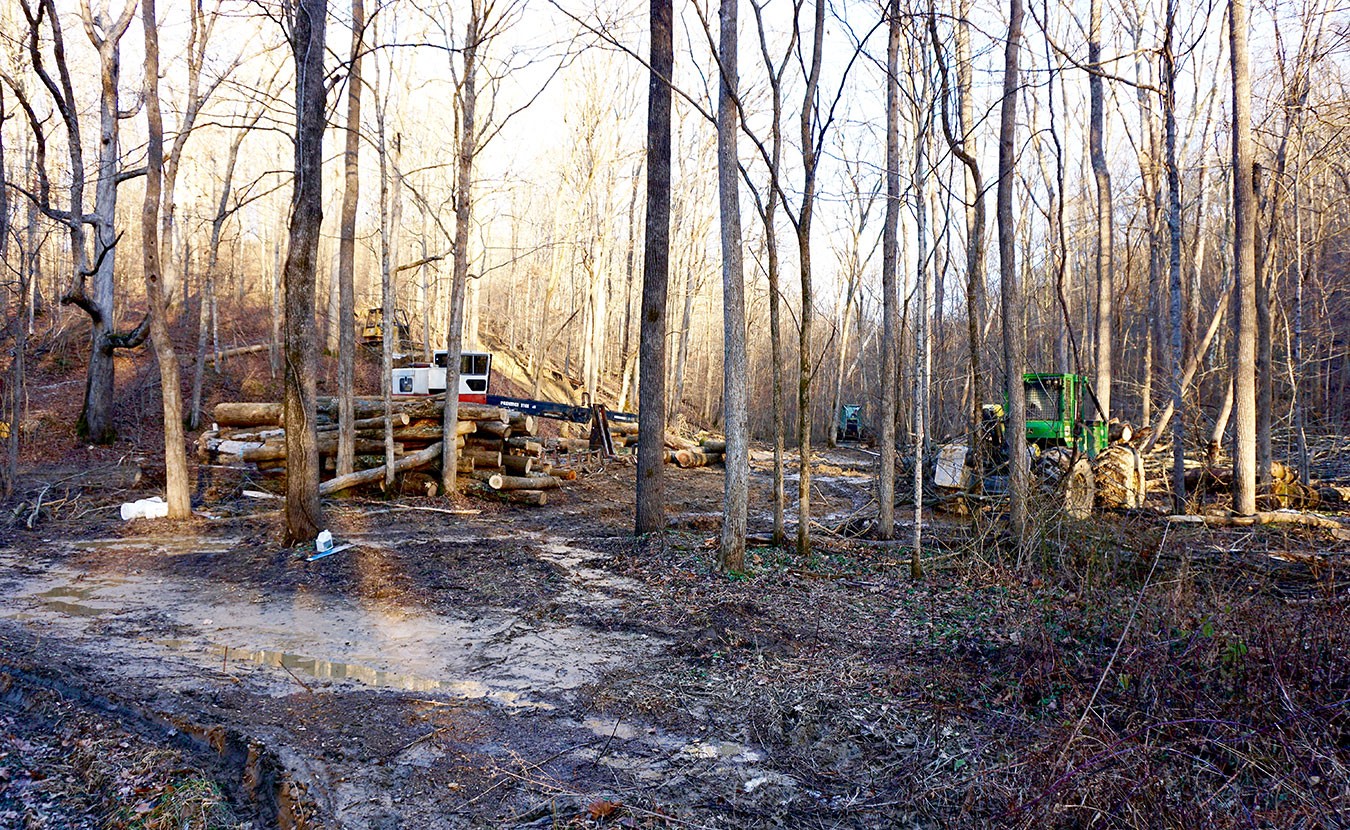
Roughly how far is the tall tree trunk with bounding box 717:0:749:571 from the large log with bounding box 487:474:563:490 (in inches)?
265

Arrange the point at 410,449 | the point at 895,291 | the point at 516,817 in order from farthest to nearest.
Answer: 1. the point at 410,449
2. the point at 895,291
3. the point at 516,817

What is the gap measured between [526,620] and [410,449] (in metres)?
8.97

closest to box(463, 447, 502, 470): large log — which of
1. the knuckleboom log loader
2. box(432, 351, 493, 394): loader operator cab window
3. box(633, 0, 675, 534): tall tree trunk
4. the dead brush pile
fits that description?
box(633, 0, 675, 534): tall tree trunk

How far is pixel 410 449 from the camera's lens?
14703 mm

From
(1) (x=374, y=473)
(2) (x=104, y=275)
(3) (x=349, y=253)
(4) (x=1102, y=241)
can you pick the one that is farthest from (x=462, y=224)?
(4) (x=1102, y=241)

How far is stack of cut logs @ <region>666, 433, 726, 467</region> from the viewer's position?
2155 cm

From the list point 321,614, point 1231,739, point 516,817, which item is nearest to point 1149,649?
point 1231,739

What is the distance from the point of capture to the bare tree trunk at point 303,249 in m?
8.80

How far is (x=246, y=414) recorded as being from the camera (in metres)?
14.3

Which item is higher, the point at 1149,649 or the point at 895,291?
the point at 895,291

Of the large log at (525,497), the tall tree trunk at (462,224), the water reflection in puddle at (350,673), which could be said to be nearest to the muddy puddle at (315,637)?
the water reflection in puddle at (350,673)

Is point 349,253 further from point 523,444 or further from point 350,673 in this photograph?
point 350,673

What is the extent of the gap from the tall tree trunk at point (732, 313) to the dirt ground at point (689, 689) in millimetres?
586

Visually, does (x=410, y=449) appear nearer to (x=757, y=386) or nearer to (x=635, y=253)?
(x=635, y=253)
